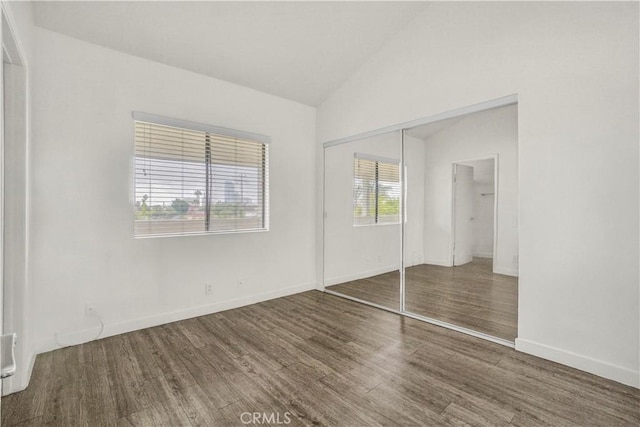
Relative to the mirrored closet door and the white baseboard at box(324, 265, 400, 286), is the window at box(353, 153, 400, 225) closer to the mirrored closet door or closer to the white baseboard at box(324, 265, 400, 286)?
the mirrored closet door

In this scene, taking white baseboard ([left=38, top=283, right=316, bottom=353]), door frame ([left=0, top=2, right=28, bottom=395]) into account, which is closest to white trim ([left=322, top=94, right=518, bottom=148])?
white baseboard ([left=38, top=283, right=316, bottom=353])

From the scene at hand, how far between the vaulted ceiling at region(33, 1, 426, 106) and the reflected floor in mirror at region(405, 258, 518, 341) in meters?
2.65

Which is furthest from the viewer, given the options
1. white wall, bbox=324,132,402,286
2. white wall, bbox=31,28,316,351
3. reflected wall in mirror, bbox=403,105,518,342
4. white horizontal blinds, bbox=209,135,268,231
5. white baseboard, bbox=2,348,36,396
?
white wall, bbox=324,132,402,286

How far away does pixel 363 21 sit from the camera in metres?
3.34

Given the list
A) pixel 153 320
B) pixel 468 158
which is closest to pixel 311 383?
pixel 153 320

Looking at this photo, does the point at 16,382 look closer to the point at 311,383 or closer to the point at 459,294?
the point at 311,383

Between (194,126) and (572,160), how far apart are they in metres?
3.44

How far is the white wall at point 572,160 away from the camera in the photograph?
2.17m

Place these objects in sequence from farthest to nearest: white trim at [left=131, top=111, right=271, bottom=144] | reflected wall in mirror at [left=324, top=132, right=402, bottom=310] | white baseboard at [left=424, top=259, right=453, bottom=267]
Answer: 1. reflected wall in mirror at [left=324, top=132, right=402, bottom=310]
2. white baseboard at [left=424, top=259, right=453, bottom=267]
3. white trim at [left=131, top=111, right=271, bottom=144]

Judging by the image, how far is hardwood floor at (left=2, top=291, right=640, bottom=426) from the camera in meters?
1.87

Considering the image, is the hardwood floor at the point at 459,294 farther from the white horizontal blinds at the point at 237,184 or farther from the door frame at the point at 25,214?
the door frame at the point at 25,214

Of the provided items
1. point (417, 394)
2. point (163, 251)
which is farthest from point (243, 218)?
point (417, 394)

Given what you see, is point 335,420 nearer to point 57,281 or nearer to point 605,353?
point 605,353

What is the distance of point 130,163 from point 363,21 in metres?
→ 2.75
